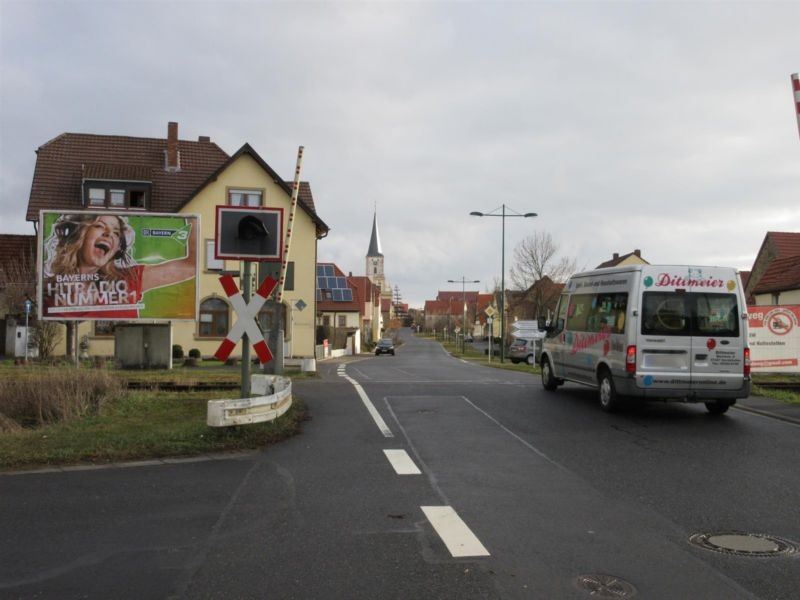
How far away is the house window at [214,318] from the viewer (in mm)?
38969

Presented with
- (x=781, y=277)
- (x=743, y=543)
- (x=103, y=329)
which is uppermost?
(x=781, y=277)

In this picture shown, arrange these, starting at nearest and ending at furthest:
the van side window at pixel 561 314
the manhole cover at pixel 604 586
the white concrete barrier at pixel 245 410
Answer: the manhole cover at pixel 604 586
the white concrete barrier at pixel 245 410
the van side window at pixel 561 314

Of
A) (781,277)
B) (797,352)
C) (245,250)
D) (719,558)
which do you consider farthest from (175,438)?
(781,277)

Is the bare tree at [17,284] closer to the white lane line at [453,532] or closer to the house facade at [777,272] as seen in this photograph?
the white lane line at [453,532]

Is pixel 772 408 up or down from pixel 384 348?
up

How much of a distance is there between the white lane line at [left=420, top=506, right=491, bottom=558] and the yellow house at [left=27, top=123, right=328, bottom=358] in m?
31.2

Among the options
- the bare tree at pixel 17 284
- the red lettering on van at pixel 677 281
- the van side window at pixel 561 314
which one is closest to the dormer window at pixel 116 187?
the bare tree at pixel 17 284

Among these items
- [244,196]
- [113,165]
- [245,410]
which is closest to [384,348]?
[244,196]

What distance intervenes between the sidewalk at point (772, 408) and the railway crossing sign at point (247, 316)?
27.5ft

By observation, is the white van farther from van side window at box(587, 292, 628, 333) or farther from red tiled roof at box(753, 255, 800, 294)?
red tiled roof at box(753, 255, 800, 294)

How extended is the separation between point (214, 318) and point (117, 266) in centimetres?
1782

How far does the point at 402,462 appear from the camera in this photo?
780cm

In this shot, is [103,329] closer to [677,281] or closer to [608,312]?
[608,312]

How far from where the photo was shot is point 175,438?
888 cm
